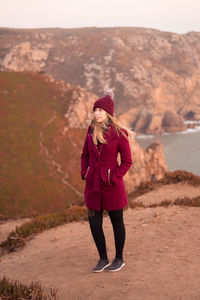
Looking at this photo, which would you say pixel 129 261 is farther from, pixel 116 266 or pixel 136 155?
pixel 136 155

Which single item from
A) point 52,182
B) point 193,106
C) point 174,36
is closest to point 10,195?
point 52,182

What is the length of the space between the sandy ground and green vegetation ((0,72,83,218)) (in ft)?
60.1

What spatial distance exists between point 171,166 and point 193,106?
62.5 meters

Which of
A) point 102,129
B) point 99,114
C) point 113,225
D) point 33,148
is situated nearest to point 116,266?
point 113,225

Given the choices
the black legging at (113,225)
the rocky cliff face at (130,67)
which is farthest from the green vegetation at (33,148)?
the rocky cliff face at (130,67)

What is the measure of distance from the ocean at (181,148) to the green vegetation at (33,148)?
25218mm

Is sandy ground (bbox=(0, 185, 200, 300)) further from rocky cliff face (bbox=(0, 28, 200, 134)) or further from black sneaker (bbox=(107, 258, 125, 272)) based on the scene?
rocky cliff face (bbox=(0, 28, 200, 134))

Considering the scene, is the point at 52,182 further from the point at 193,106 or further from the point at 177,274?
the point at 193,106

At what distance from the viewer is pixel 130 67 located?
4594 inches

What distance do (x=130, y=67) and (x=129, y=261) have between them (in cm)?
11601

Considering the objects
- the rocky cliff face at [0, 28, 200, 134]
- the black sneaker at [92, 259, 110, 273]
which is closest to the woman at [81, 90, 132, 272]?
the black sneaker at [92, 259, 110, 273]

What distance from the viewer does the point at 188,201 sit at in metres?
11.2

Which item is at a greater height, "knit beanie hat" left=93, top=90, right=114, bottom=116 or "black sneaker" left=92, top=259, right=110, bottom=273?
"knit beanie hat" left=93, top=90, right=114, bottom=116

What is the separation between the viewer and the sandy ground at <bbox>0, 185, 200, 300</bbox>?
4.93m
